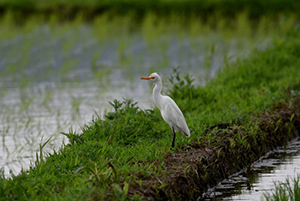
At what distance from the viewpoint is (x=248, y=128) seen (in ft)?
23.2

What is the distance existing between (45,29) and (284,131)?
44.8 feet

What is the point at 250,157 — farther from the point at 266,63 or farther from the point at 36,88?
the point at 36,88

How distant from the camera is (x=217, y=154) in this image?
6.21 meters

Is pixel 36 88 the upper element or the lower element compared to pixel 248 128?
upper

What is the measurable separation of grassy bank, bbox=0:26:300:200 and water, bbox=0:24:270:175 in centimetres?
125

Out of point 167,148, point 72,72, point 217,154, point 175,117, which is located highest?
point 72,72

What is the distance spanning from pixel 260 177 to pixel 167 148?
42.7 inches

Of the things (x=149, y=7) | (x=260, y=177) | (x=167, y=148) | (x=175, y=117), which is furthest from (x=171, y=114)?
(x=149, y=7)

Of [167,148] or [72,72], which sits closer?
[167,148]

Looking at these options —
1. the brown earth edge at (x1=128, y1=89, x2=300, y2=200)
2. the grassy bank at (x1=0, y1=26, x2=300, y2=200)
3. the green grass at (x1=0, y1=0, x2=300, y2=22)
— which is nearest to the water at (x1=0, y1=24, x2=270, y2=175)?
the grassy bank at (x1=0, y1=26, x2=300, y2=200)

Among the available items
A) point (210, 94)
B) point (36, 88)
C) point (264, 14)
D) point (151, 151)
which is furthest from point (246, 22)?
point (151, 151)

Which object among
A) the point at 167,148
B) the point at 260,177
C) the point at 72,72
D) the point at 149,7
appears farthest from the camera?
the point at 149,7

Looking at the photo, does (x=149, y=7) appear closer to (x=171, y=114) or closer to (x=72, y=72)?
(x=72, y=72)

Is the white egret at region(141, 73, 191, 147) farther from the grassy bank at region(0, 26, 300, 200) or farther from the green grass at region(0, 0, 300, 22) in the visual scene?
the green grass at region(0, 0, 300, 22)
